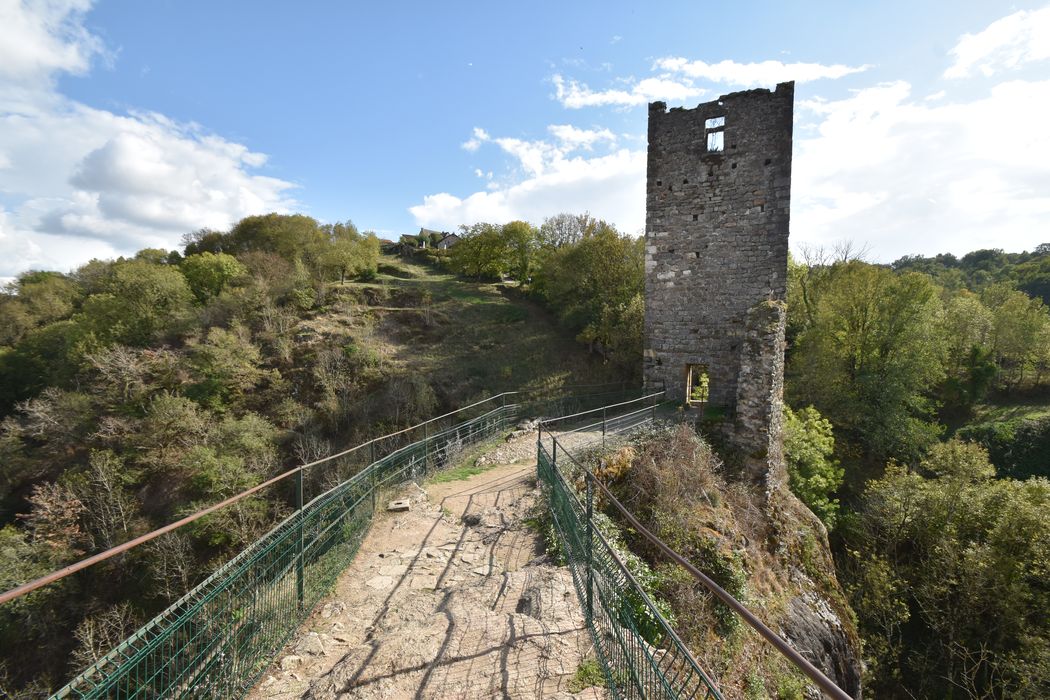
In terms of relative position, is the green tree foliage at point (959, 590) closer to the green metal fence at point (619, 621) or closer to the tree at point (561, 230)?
the green metal fence at point (619, 621)

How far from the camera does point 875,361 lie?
17750 millimetres

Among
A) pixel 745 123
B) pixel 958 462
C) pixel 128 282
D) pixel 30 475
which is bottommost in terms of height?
pixel 30 475

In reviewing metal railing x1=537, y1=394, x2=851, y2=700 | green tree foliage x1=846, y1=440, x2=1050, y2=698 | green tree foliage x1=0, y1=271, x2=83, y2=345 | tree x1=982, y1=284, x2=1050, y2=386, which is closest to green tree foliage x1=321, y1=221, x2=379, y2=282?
green tree foliage x1=0, y1=271, x2=83, y2=345

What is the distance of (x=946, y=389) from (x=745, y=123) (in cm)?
1967

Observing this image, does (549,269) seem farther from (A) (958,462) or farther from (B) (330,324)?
(A) (958,462)

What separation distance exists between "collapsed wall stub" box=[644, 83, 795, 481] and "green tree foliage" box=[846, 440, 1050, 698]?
4.25m

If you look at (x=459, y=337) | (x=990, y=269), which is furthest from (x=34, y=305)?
(x=990, y=269)

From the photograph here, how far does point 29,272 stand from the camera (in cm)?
4178

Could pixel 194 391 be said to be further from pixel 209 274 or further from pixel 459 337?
pixel 459 337

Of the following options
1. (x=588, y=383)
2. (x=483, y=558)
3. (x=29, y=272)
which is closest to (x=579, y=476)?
(x=483, y=558)

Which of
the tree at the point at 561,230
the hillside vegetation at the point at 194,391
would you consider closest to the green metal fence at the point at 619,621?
the hillside vegetation at the point at 194,391

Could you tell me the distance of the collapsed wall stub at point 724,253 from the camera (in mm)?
10039

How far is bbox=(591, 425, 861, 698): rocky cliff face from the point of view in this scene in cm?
578

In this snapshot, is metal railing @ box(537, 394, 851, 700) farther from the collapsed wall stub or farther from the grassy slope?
the grassy slope
